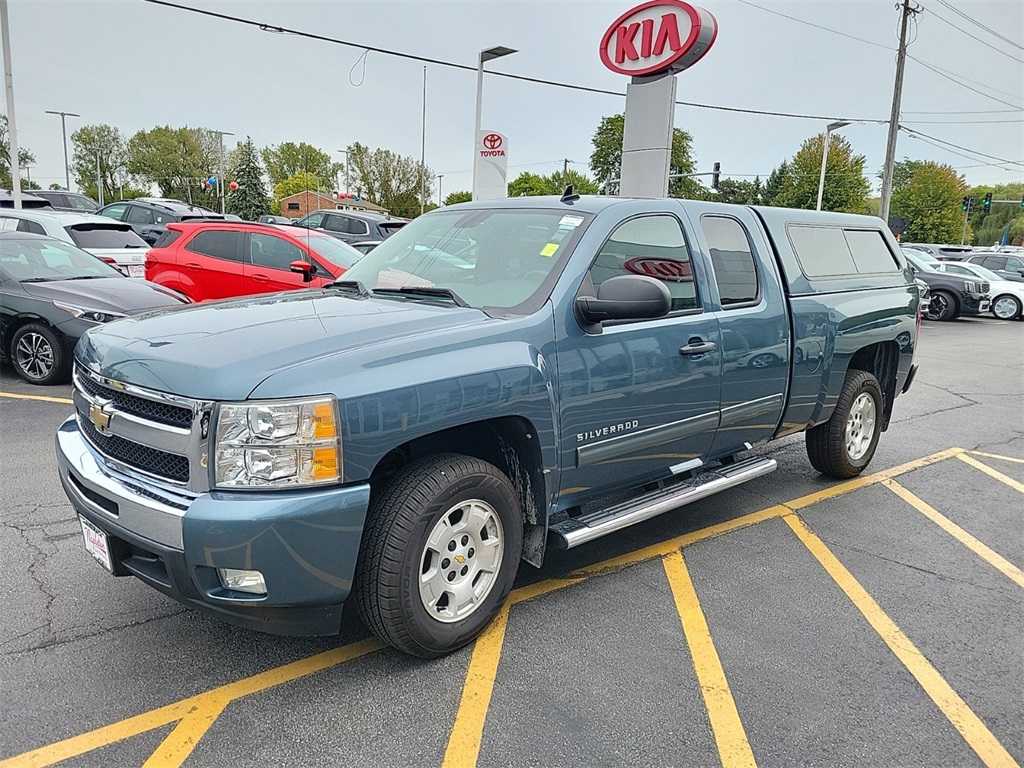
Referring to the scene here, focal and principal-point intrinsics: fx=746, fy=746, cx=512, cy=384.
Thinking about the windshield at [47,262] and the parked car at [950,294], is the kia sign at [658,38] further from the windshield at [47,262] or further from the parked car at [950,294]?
the parked car at [950,294]

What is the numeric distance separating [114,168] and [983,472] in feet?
375

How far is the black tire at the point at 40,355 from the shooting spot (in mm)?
7441

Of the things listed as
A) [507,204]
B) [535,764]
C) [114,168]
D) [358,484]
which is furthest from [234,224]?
[114,168]

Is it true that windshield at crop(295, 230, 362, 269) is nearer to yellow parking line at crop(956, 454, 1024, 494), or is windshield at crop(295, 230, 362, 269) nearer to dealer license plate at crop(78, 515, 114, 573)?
dealer license plate at crop(78, 515, 114, 573)

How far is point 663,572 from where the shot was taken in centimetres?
402

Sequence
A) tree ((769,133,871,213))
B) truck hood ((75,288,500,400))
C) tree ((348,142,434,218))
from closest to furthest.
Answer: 1. truck hood ((75,288,500,400))
2. tree ((769,133,871,213))
3. tree ((348,142,434,218))

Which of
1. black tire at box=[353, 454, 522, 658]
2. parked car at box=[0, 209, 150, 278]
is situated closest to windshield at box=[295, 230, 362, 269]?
parked car at box=[0, 209, 150, 278]

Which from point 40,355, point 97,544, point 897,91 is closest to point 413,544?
point 97,544

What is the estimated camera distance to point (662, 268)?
3943 millimetres

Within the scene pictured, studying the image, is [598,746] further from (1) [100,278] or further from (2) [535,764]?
(1) [100,278]

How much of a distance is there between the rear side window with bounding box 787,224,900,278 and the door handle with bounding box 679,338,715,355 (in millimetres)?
1342

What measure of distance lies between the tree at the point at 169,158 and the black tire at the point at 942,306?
9065 centimetres

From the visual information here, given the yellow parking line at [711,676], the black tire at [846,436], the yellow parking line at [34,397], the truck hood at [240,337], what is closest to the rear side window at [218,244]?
the yellow parking line at [34,397]

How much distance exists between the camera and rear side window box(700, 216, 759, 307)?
4.26 metres
